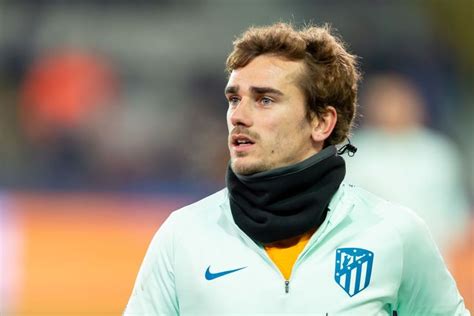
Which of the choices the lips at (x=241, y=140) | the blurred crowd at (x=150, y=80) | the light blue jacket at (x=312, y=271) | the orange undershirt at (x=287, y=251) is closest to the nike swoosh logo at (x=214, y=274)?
the light blue jacket at (x=312, y=271)

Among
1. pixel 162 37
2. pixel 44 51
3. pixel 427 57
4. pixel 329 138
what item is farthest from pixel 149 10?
pixel 329 138

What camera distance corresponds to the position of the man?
3.26 m

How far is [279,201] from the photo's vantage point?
3367mm

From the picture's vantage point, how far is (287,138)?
350 cm

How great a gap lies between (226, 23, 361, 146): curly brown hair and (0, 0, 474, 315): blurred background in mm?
5225

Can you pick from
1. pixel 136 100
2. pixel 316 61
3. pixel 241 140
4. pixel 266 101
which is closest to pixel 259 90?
pixel 266 101

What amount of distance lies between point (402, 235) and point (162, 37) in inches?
481

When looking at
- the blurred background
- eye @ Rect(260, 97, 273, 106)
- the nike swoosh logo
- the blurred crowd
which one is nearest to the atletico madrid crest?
the nike swoosh logo

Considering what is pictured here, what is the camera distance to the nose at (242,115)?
341cm

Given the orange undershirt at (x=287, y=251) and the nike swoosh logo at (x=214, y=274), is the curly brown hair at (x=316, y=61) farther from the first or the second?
the nike swoosh logo at (x=214, y=274)

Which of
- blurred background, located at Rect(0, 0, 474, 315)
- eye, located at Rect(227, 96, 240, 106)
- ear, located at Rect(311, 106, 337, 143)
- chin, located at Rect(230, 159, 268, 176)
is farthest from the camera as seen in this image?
blurred background, located at Rect(0, 0, 474, 315)

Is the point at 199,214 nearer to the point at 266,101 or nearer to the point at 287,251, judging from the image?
the point at 287,251

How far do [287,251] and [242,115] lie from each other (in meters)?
0.48

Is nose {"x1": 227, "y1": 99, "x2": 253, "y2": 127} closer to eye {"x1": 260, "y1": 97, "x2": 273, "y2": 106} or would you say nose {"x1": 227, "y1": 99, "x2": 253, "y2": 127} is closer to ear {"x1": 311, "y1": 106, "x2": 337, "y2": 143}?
eye {"x1": 260, "y1": 97, "x2": 273, "y2": 106}
